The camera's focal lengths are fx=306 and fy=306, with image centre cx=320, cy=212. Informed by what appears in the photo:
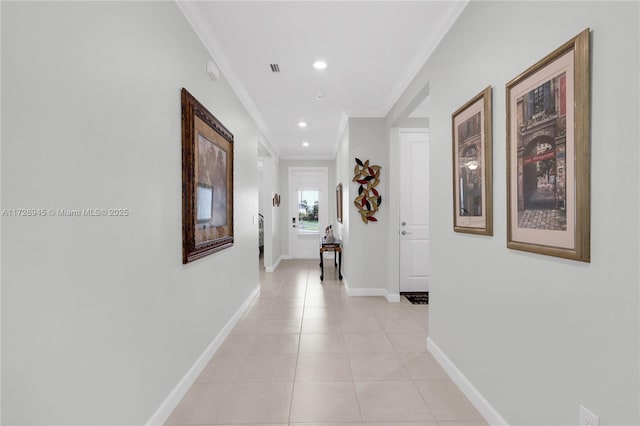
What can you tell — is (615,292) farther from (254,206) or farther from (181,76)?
Result: (254,206)

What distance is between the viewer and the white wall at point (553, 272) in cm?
97

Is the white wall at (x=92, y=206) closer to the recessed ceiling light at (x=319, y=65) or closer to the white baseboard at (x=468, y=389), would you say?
the recessed ceiling light at (x=319, y=65)

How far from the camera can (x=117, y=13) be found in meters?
1.33

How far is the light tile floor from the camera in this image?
1.80 m

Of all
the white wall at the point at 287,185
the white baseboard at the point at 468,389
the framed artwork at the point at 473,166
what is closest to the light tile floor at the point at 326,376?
the white baseboard at the point at 468,389

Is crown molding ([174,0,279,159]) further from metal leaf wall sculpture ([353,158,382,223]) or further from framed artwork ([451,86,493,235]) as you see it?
framed artwork ([451,86,493,235])

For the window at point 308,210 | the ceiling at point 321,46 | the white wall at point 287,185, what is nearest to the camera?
the ceiling at point 321,46

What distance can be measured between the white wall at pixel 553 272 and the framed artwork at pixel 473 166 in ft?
0.21

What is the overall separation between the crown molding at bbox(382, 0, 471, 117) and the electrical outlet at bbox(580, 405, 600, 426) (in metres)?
2.19

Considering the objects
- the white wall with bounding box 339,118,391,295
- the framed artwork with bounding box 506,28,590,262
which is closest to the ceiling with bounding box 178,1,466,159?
the white wall with bounding box 339,118,391,295

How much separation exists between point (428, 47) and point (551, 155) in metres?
1.68

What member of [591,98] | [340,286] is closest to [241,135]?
[340,286]

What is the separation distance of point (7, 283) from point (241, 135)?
2911 millimetres

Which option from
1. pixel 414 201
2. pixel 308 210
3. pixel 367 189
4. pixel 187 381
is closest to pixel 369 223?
pixel 367 189
